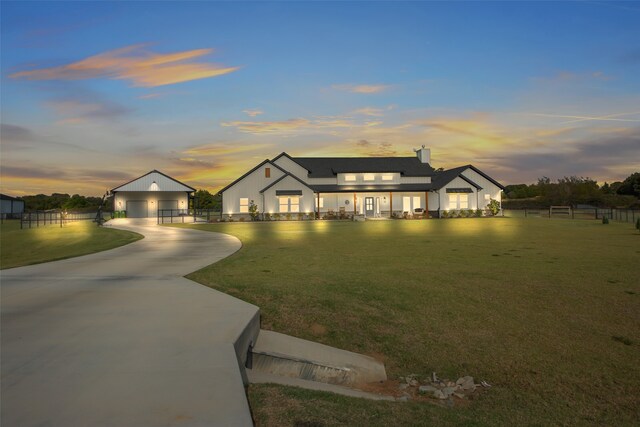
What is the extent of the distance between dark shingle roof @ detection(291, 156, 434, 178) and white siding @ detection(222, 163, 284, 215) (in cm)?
578

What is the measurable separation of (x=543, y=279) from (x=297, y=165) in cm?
4266

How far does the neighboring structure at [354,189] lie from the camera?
158 ft

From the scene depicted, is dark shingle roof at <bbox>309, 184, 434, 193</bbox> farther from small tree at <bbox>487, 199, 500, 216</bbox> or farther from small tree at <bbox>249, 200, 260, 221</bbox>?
small tree at <bbox>487, 199, 500, 216</bbox>

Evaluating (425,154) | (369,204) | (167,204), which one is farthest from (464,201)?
(167,204)

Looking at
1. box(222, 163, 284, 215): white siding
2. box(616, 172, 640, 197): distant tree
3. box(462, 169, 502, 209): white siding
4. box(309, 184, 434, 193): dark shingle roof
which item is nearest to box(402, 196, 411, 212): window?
box(309, 184, 434, 193): dark shingle roof

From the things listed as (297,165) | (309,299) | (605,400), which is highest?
(297,165)

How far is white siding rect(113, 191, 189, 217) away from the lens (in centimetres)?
5344

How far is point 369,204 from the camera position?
50.5 meters

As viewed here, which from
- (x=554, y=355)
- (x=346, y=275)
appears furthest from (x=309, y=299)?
(x=554, y=355)

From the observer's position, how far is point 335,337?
7164 millimetres

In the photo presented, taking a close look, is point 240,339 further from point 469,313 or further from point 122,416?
point 469,313

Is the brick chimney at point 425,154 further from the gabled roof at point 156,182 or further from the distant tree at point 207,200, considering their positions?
the distant tree at point 207,200

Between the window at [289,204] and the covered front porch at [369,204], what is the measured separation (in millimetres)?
2576

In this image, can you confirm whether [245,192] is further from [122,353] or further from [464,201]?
[122,353]
